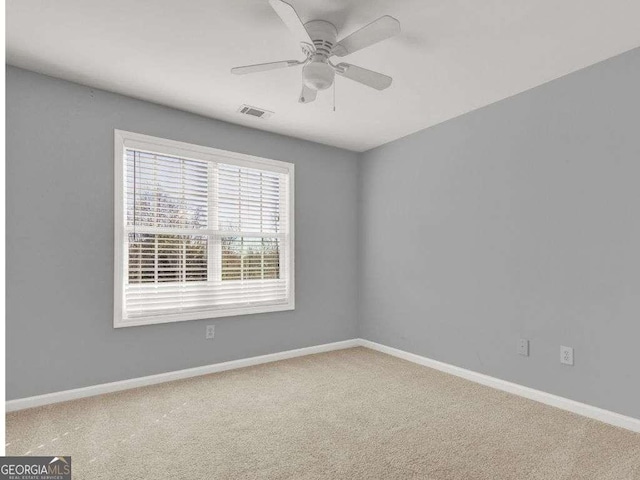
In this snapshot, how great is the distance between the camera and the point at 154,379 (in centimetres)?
329

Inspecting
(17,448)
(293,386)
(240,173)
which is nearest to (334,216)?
(240,173)

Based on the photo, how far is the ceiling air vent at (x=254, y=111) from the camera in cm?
345

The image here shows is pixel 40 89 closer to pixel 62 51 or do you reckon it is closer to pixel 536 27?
pixel 62 51

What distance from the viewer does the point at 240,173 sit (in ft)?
12.9

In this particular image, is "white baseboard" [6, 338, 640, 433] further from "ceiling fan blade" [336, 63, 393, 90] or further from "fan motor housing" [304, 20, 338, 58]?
"fan motor housing" [304, 20, 338, 58]

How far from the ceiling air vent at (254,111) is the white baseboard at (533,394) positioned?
Result: 9.25 ft

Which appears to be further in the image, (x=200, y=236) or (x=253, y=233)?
(x=253, y=233)

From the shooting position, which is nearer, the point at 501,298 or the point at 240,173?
the point at 501,298

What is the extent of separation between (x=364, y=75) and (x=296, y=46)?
1.63ft

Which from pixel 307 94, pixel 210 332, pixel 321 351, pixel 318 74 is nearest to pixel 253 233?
pixel 210 332

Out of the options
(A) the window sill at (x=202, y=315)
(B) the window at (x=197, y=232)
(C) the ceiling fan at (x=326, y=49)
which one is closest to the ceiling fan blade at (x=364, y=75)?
(C) the ceiling fan at (x=326, y=49)

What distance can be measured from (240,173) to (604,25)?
3.06m

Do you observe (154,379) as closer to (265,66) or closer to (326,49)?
(265,66)

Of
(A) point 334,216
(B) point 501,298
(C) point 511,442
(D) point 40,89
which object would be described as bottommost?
(C) point 511,442
